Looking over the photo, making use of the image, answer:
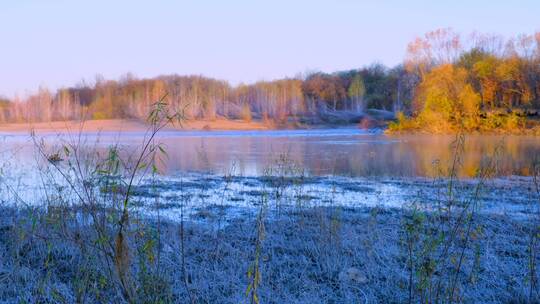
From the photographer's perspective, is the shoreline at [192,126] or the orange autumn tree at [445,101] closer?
the orange autumn tree at [445,101]

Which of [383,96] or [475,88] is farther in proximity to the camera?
[383,96]

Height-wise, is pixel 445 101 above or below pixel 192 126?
above

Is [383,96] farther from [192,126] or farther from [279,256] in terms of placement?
[279,256]

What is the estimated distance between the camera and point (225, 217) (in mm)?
6609

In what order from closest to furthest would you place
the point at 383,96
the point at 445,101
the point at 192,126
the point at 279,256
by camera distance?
the point at 279,256, the point at 445,101, the point at 192,126, the point at 383,96

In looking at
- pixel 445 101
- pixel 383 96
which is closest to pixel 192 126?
pixel 445 101

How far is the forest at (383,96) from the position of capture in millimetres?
34156

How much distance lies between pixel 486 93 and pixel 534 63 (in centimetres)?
473

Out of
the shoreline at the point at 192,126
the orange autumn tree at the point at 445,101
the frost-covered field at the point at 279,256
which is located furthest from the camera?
the shoreline at the point at 192,126

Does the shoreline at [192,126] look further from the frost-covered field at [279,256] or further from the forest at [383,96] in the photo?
the frost-covered field at [279,256]

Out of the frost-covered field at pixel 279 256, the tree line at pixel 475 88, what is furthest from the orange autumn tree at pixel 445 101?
the frost-covered field at pixel 279 256

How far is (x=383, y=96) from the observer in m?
65.5

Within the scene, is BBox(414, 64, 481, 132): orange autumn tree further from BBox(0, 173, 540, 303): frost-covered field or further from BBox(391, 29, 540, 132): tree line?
BBox(0, 173, 540, 303): frost-covered field

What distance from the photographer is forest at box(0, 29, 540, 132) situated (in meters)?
34.2
